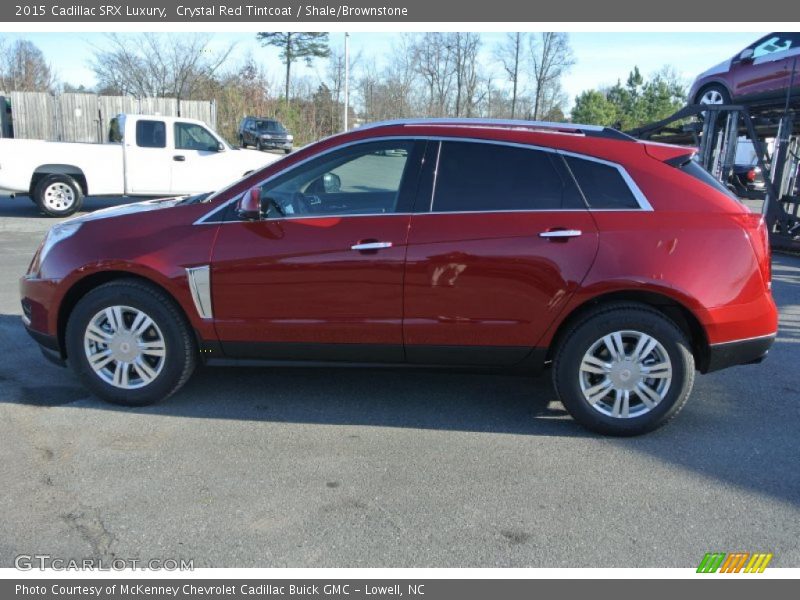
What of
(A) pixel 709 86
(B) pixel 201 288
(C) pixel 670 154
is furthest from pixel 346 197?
(A) pixel 709 86

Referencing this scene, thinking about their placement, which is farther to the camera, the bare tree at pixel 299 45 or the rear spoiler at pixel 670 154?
the bare tree at pixel 299 45

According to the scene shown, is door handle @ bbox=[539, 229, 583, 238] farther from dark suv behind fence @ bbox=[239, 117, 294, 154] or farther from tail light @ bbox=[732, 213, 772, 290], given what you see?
dark suv behind fence @ bbox=[239, 117, 294, 154]

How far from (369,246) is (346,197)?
0.67 m

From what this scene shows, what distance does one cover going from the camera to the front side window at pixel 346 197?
4105 millimetres

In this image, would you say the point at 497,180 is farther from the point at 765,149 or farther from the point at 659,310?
the point at 765,149

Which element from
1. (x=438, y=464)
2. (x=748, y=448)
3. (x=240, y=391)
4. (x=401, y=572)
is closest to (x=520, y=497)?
(x=438, y=464)

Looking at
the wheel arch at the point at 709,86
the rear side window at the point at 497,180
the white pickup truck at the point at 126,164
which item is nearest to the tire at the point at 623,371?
the rear side window at the point at 497,180

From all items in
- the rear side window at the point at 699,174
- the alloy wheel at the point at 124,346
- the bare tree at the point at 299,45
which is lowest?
the alloy wheel at the point at 124,346

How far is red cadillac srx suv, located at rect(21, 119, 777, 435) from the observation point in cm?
388

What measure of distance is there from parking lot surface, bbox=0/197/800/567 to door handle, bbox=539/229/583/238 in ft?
2.83

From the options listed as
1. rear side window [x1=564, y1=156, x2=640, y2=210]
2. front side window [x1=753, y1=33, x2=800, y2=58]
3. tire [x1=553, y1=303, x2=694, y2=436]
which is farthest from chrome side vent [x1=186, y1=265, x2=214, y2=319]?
front side window [x1=753, y1=33, x2=800, y2=58]

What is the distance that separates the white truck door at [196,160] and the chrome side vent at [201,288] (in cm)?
1023

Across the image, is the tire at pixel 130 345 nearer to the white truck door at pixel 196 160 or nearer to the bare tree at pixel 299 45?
the white truck door at pixel 196 160

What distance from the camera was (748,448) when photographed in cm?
391
